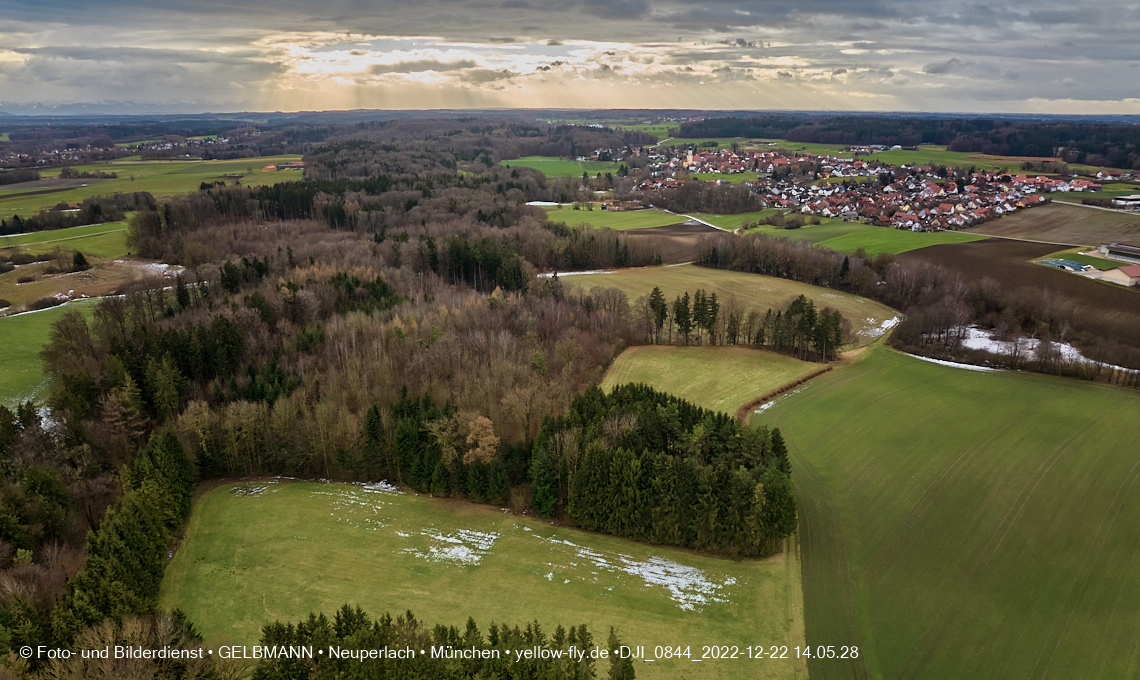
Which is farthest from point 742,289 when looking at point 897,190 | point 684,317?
point 897,190

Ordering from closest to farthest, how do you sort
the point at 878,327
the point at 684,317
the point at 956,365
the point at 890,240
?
the point at 956,365 → the point at 684,317 → the point at 878,327 → the point at 890,240

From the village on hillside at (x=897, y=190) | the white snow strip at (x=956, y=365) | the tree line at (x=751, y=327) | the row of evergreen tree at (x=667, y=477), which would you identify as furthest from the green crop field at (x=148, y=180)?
the white snow strip at (x=956, y=365)

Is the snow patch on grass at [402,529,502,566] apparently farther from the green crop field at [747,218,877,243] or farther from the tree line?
the green crop field at [747,218,877,243]

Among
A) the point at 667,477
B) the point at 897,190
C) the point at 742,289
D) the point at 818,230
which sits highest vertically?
the point at 897,190

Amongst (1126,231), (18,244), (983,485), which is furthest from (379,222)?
(1126,231)

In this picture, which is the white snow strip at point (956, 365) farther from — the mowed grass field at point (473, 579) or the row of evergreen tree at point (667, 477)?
the mowed grass field at point (473, 579)

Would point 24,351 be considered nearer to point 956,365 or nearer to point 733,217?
point 956,365

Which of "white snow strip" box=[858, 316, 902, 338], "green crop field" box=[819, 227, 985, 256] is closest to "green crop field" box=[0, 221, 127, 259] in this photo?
"white snow strip" box=[858, 316, 902, 338]
